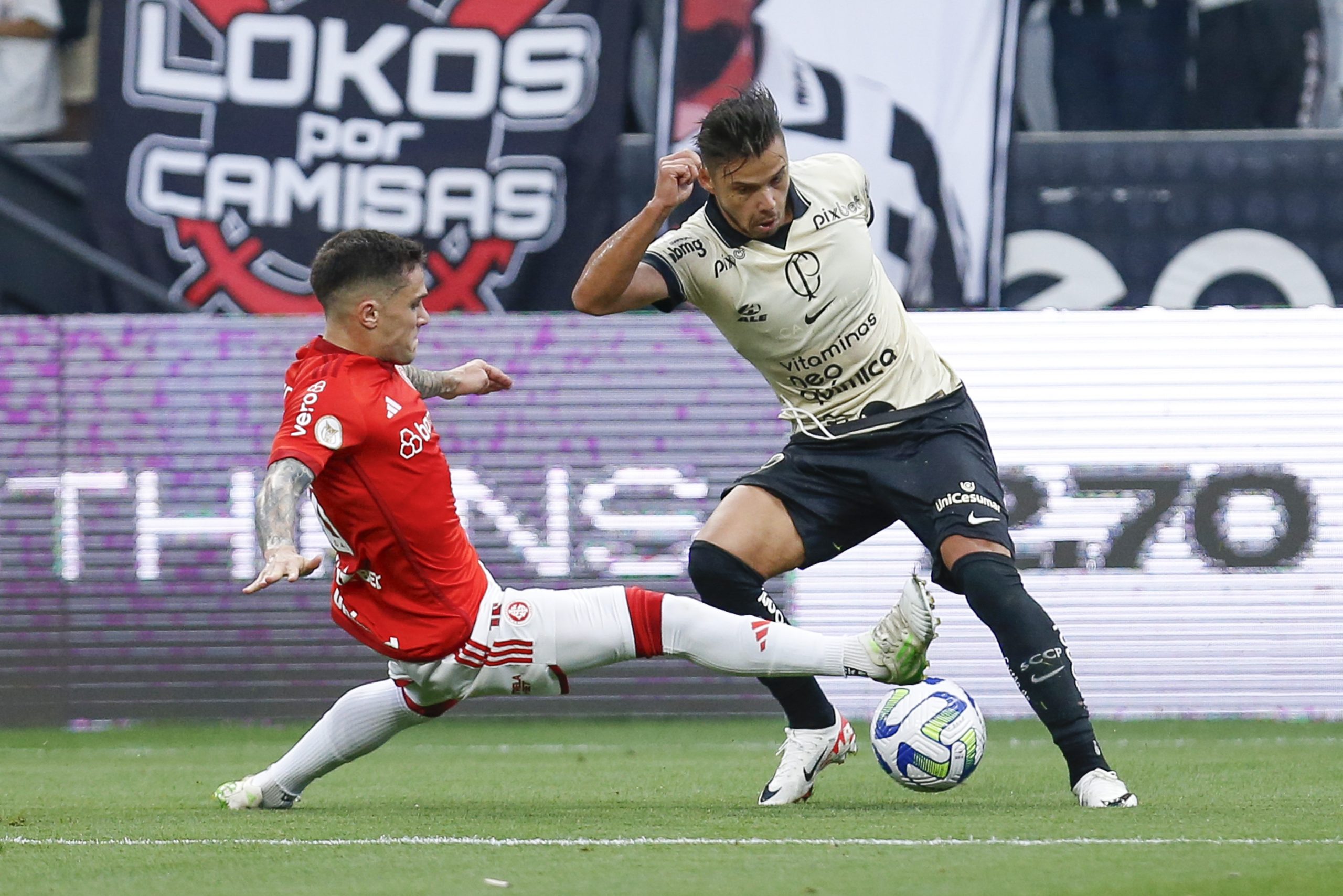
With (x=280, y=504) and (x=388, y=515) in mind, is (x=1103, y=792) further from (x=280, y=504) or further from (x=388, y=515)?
(x=280, y=504)

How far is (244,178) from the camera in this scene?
9602 millimetres

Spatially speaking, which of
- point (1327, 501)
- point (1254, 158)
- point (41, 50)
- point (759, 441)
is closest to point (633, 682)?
point (759, 441)

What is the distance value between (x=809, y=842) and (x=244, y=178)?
22.2 ft

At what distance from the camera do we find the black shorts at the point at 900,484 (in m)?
4.58

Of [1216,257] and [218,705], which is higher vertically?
[1216,257]

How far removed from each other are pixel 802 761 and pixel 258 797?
1436mm

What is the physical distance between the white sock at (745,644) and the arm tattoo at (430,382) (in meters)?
0.88

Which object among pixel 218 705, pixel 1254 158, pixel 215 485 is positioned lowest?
pixel 218 705

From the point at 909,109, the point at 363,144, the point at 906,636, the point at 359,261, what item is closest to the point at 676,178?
the point at 359,261

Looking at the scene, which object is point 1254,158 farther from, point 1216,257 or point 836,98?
point 836,98

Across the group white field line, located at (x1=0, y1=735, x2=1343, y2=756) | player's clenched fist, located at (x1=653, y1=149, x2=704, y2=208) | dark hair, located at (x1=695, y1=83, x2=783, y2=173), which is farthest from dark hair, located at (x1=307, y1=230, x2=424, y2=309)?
white field line, located at (x1=0, y1=735, x2=1343, y2=756)

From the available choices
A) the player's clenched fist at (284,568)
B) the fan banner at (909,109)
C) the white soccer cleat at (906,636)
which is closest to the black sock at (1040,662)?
the white soccer cleat at (906,636)

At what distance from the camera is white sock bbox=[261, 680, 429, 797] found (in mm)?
4594

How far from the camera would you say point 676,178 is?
4367 mm
